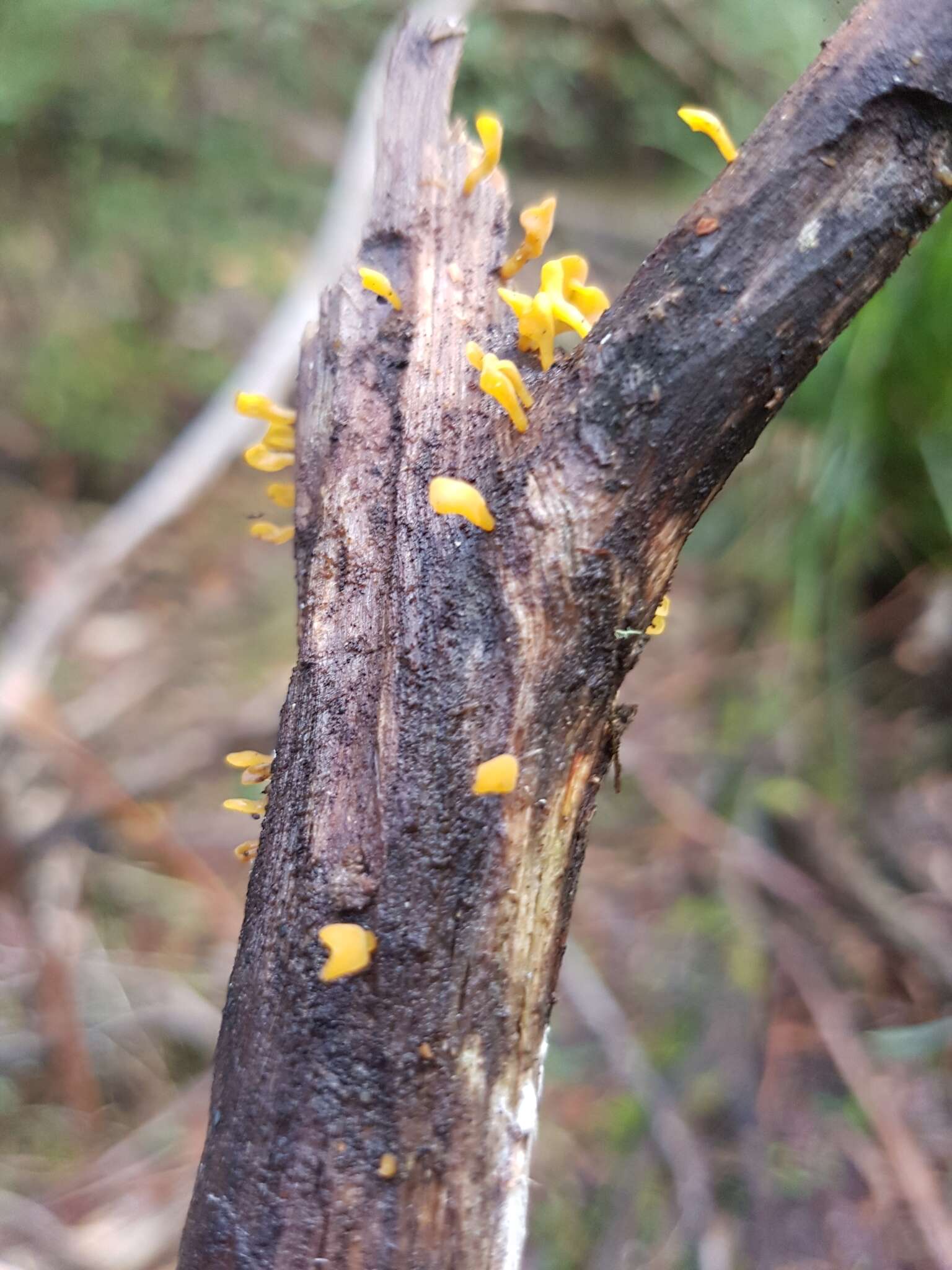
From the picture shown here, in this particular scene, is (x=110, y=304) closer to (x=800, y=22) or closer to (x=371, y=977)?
A: (x=800, y=22)

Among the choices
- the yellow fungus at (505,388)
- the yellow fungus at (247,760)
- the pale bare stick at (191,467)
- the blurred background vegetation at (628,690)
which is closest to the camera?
the yellow fungus at (505,388)

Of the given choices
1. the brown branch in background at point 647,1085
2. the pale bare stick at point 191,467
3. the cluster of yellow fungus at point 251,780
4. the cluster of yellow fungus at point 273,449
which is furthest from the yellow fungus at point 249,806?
the pale bare stick at point 191,467

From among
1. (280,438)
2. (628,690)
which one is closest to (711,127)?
(280,438)

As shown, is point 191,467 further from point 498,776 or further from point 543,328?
point 498,776

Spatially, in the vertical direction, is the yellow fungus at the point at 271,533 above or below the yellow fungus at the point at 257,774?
above

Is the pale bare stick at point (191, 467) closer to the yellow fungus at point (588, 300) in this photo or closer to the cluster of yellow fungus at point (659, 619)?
the yellow fungus at point (588, 300)

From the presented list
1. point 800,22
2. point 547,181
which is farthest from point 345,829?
point 547,181
